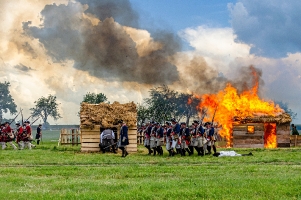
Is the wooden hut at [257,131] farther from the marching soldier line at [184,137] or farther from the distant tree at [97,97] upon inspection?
the distant tree at [97,97]

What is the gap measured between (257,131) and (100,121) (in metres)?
13.9

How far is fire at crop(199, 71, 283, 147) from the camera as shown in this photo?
39500 mm

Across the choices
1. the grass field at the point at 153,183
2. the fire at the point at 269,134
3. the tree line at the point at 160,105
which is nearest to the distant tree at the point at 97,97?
the tree line at the point at 160,105

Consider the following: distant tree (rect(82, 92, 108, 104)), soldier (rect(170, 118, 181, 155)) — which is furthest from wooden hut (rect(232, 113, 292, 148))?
distant tree (rect(82, 92, 108, 104))

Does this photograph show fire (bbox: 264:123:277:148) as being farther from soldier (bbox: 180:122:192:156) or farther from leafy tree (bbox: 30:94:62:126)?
leafy tree (bbox: 30:94:62:126)

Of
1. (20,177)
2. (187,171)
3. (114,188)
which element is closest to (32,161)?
(20,177)

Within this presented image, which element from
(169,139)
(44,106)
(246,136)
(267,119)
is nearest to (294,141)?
(267,119)

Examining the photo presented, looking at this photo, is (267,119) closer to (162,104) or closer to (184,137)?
(184,137)

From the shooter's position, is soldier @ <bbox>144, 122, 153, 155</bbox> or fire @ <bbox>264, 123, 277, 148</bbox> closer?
soldier @ <bbox>144, 122, 153, 155</bbox>

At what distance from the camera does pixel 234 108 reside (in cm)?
3981

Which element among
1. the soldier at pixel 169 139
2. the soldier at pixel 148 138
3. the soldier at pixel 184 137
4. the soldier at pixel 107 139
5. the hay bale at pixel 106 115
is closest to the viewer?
the soldier at pixel 184 137

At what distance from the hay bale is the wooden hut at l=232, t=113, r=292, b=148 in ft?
35.0

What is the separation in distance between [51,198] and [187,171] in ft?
21.9

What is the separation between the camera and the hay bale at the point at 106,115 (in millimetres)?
30859
